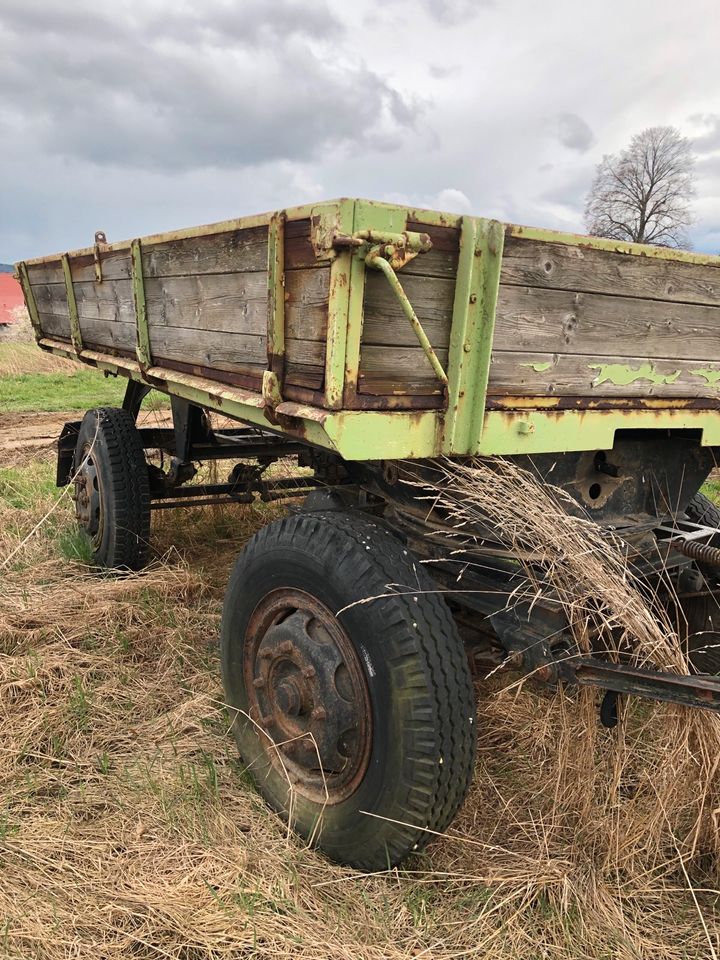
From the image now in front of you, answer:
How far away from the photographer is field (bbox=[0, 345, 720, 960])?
1.85 m

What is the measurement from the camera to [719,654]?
2957 millimetres

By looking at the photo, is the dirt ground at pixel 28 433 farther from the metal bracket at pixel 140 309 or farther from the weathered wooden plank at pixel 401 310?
the weathered wooden plank at pixel 401 310

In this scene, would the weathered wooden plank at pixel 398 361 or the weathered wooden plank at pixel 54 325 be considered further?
the weathered wooden plank at pixel 54 325

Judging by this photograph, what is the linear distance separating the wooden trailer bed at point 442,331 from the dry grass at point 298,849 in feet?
3.17

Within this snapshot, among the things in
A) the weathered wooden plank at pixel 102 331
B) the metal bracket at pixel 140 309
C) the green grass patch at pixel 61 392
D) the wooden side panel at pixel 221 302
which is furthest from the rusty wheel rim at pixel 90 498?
the green grass patch at pixel 61 392

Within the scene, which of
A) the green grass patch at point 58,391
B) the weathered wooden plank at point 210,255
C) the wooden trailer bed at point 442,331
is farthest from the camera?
the green grass patch at point 58,391

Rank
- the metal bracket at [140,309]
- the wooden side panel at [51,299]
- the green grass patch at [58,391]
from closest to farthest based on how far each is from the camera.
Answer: the metal bracket at [140,309] < the wooden side panel at [51,299] < the green grass patch at [58,391]

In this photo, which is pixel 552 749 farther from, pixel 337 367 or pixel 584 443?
pixel 337 367

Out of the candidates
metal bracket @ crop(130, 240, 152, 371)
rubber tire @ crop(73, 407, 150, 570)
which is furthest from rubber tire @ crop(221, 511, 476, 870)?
rubber tire @ crop(73, 407, 150, 570)

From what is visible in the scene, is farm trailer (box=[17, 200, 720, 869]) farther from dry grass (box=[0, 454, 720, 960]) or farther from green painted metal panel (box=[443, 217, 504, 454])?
dry grass (box=[0, 454, 720, 960])

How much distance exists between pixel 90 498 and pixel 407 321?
9.48 ft

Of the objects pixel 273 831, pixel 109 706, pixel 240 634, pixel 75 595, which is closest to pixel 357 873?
pixel 273 831

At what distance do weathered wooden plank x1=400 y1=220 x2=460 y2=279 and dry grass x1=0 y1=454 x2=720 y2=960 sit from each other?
4.40 feet

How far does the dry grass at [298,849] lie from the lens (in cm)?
185
